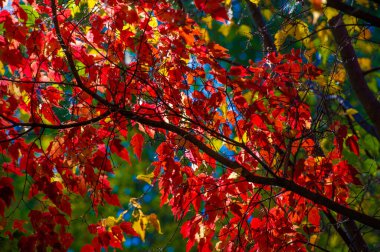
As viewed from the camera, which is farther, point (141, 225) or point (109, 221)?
point (141, 225)

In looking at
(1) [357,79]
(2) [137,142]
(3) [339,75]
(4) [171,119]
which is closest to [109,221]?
(2) [137,142]

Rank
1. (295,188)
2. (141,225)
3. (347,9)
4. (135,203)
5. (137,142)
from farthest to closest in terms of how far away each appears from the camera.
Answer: (141,225), (135,203), (137,142), (295,188), (347,9)

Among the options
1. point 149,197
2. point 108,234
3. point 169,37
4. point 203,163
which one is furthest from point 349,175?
point 149,197

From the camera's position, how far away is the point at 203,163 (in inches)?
109

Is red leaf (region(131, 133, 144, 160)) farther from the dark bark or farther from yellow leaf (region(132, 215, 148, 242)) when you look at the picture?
yellow leaf (region(132, 215, 148, 242))

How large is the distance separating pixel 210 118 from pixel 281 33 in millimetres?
612

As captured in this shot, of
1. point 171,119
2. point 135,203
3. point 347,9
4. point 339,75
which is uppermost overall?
point 339,75

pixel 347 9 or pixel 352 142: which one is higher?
pixel 352 142

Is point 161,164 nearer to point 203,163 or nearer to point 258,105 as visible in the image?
point 203,163

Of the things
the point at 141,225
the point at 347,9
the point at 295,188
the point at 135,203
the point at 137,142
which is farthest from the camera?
the point at 141,225

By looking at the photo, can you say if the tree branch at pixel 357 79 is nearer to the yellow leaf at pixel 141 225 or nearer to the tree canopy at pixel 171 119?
the tree canopy at pixel 171 119

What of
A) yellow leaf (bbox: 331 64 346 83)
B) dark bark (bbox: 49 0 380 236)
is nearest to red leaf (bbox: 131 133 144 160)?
dark bark (bbox: 49 0 380 236)

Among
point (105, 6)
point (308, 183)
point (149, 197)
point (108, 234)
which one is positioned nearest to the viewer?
point (105, 6)

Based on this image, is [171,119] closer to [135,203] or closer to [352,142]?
[135,203]
